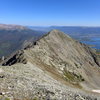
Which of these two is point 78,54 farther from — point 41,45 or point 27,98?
point 27,98

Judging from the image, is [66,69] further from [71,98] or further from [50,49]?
[71,98]

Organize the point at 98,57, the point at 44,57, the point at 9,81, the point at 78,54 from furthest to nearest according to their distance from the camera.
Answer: the point at 98,57, the point at 78,54, the point at 44,57, the point at 9,81

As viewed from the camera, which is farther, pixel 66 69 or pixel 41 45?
pixel 41 45

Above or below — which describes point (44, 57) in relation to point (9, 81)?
below

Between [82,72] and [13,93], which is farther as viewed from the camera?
[82,72]

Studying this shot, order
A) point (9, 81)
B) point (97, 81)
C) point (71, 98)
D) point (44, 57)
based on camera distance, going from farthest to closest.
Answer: point (97, 81) → point (44, 57) → point (9, 81) → point (71, 98)

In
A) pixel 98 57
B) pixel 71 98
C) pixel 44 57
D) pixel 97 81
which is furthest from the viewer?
pixel 98 57

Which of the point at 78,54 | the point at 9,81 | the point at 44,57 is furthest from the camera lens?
the point at 78,54

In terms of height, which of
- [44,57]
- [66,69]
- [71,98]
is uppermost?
[71,98]

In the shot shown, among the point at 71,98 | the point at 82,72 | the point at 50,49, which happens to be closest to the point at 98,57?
the point at 82,72

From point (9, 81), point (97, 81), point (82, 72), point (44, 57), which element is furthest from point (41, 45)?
point (9, 81)
